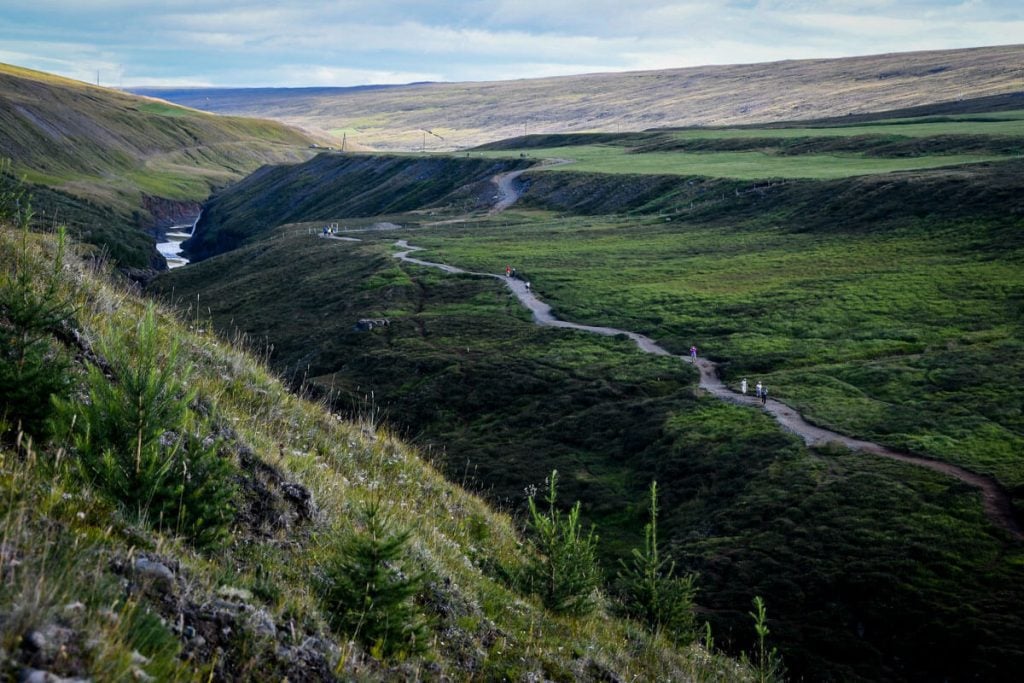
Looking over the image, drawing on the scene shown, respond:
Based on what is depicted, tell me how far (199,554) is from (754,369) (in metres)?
46.1

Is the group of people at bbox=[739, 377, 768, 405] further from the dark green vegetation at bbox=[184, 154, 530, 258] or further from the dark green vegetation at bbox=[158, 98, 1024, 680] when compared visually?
the dark green vegetation at bbox=[184, 154, 530, 258]

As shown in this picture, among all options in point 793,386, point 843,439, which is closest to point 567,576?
point 843,439

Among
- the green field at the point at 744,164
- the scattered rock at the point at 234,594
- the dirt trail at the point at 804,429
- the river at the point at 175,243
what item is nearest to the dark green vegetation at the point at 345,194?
the river at the point at 175,243

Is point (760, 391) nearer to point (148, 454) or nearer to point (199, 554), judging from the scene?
point (199, 554)

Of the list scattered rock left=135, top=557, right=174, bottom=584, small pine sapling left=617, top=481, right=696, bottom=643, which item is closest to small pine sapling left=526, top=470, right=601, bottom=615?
small pine sapling left=617, top=481, right=696, bottom=643

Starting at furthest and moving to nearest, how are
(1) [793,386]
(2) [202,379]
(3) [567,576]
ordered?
(1) [793,386]
(3) [567,576]
(2) [202,379]

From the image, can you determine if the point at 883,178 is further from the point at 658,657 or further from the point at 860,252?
the point at 658,657

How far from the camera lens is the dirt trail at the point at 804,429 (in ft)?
97.9

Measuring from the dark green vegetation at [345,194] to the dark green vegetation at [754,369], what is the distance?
35.8 meters

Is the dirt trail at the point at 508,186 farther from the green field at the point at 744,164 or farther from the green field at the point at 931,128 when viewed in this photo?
the green field at the point at 931,128

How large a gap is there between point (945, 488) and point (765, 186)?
237 ft

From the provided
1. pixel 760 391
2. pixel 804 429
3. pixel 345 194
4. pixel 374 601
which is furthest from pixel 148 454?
pixel 345 194

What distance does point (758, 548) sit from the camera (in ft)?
98.6

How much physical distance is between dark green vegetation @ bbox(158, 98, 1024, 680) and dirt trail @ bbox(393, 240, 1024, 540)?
691 mm
